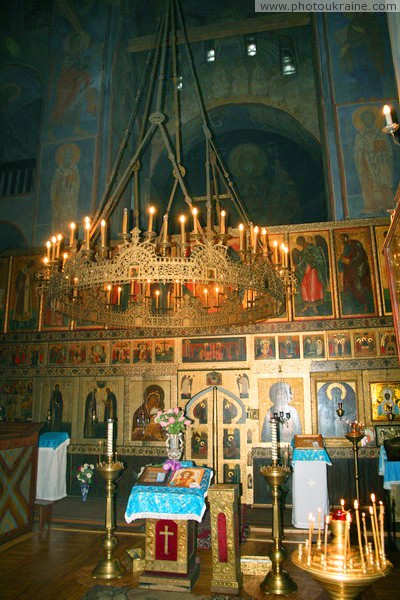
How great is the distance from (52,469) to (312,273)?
745 centimetres

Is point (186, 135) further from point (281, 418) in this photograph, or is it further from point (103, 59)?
point (281, 418)

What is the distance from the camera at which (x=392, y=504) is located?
767 cm

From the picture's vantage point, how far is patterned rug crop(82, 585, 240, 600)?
526 cm

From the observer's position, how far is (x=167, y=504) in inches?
221

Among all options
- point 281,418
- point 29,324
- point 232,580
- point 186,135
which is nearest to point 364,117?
point 186,135

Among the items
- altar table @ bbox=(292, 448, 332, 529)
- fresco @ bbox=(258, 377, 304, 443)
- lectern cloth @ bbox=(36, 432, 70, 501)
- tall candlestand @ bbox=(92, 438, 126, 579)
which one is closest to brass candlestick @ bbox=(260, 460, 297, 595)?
tall candlestand @ bbox=(92, 438, 126, 579)

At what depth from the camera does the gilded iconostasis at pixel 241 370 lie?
392 inches

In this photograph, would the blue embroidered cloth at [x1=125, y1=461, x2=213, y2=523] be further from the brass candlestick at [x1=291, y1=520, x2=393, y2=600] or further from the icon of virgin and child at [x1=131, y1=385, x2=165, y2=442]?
the icon of virgin and child at [x1=131, y1=385, x2=165, y2=442]

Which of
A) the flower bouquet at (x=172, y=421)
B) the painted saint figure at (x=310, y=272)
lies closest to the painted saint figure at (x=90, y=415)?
the flower bouquet at (x=172, y=421)

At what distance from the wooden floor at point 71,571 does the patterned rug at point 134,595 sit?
12cm

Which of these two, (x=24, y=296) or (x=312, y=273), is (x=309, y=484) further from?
(x=24, y=296)

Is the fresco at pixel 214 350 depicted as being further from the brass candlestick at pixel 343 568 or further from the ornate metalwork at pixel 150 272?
the brass candlestick at pixel 343 568

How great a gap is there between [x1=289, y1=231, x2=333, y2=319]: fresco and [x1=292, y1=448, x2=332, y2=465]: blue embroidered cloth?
305cm

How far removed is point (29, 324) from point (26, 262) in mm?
1635
